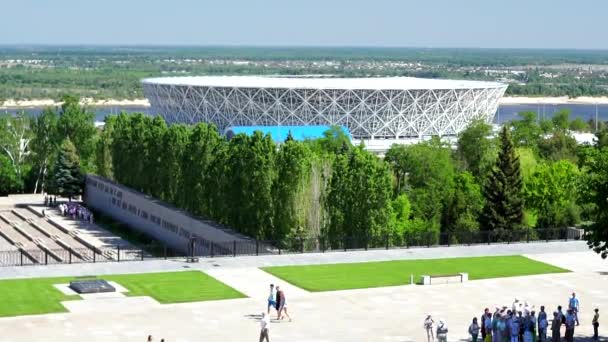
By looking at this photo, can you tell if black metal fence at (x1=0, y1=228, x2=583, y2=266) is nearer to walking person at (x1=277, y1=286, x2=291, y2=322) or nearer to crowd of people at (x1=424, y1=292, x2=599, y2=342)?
walking person at (x1=277, y1=286, x2=291, y2=322)

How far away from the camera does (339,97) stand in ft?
415

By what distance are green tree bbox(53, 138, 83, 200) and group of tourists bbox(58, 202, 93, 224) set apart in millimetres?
3496

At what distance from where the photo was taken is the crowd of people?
34.4 meters

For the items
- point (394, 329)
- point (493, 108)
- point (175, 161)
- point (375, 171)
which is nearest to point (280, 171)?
point (375, 171)

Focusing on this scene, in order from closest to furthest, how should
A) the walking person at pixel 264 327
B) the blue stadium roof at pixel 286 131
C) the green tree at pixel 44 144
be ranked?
the walking person at pixel 264 327, the green tree at pixel 44 144, the blue stadium roof at pixel 286 131

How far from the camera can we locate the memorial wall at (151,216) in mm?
61328

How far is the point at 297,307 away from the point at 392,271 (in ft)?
25.1

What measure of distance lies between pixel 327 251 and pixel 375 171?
194 inches

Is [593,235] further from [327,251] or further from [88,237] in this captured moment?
[88,237]

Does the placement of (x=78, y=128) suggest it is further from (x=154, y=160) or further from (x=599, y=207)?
(x=599, y=207)

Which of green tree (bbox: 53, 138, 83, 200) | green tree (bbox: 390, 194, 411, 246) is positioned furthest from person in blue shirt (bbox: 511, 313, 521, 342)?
green tree (bbox: 53, 138, 83, 200)

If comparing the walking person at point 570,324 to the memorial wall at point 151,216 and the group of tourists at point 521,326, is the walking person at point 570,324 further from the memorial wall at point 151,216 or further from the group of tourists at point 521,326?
the memorial wall at point 151,216

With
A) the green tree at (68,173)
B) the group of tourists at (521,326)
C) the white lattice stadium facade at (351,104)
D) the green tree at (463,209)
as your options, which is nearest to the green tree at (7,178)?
the green tree at (68,173)

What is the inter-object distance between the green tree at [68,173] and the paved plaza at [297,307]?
3830cm
